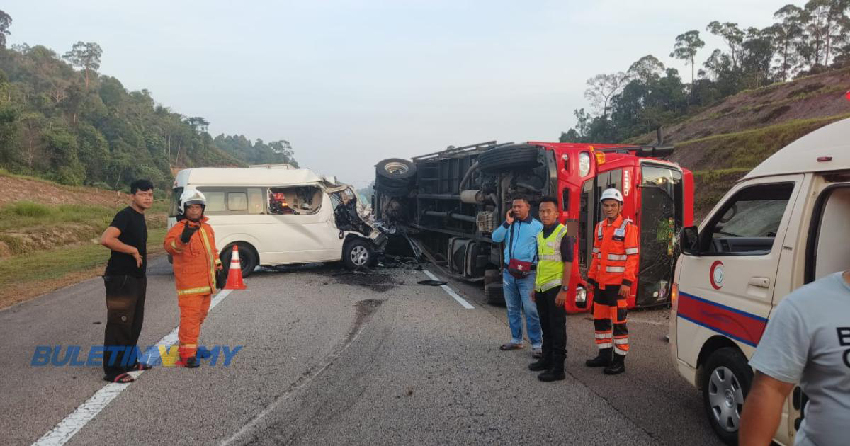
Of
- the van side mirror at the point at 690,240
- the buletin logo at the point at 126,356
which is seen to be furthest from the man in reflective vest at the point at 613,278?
the buletin logo at the point at 126,356

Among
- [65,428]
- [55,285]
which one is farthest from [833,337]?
[55,285]

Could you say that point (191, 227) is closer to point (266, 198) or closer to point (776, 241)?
point (776, 241)

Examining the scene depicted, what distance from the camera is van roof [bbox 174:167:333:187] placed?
37.1 ft

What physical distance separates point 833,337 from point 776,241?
1.75m

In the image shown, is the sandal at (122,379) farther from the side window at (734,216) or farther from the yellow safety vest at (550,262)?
the side window at (734,216)

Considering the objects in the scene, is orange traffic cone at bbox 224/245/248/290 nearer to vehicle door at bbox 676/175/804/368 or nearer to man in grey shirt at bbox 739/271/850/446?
vehicle door at bbox 676/175/804/368

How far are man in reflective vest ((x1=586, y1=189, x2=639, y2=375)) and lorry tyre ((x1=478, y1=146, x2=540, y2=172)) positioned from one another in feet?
9.08

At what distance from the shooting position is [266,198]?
11742 millimetres

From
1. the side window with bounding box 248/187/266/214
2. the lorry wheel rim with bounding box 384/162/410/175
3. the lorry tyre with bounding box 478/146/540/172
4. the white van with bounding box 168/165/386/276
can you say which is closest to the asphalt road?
the lorry tyre with bounding box 478/146/540/172

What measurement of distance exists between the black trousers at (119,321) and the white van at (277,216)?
633cm

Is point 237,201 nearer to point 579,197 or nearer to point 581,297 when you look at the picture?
point 579,197

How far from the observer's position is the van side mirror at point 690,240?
4.00 m

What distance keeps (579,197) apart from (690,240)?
3.28 meters

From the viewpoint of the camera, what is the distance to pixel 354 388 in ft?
15.3
